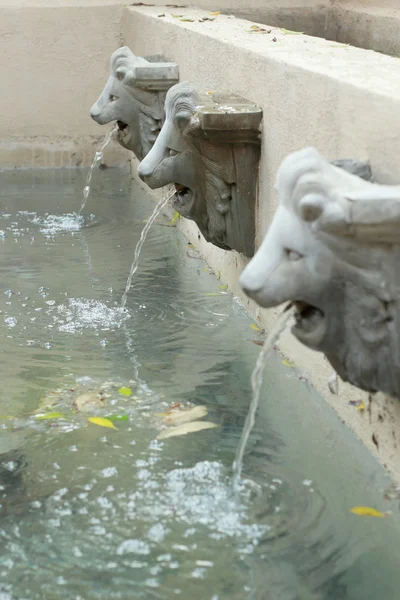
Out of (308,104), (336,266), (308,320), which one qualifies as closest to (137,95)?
(308,104)

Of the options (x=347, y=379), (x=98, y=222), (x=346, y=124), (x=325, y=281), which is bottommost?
(x=98, y=222)

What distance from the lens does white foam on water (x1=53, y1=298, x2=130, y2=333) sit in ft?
16.0

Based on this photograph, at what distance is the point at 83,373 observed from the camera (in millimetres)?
4281

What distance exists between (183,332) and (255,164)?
0.90 metres

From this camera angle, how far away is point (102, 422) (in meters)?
3.75

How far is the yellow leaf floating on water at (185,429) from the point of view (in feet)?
11.9

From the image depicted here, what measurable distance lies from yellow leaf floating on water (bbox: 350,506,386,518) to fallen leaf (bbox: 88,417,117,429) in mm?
1060

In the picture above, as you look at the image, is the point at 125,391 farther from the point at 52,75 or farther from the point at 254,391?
the point at 52,75

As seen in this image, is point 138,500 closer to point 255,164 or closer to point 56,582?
point 56,582

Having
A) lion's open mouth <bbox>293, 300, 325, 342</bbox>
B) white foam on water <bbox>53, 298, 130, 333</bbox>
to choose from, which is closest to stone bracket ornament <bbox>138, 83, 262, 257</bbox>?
white foam on water <bbox>53, 298, 130, 333</bbox>

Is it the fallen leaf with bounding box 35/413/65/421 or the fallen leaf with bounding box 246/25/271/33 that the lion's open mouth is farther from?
the fallen leaf with bounding box 246/25/271/33

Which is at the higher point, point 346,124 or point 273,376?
point 346,124

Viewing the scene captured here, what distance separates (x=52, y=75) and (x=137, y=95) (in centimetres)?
295

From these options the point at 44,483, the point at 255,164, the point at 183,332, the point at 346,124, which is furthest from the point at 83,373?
the point at 346,124
